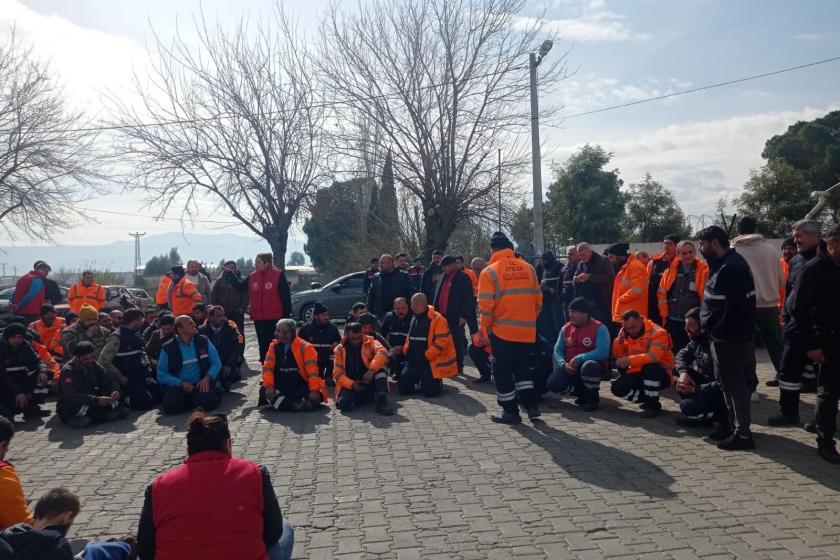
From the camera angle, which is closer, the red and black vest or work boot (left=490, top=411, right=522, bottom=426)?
the red and black vest

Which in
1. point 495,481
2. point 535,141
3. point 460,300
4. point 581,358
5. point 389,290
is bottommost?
point 495,481

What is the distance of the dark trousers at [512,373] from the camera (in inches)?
294

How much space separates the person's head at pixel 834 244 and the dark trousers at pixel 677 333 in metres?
3.01

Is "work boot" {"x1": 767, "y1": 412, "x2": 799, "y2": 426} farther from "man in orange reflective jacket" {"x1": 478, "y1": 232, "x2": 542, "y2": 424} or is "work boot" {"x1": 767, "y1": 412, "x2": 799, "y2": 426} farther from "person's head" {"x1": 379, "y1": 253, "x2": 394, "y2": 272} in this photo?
"person's head" {"x1": 379, "y1": 253, "x2": 394, "y2": 272}

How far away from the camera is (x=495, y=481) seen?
5.71m

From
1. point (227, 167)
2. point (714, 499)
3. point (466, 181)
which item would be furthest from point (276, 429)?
point (227, 167)

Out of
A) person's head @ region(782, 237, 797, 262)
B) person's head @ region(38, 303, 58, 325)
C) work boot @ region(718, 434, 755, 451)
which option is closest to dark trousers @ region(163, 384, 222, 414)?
person's head @ region(38, 303, 58, 325)

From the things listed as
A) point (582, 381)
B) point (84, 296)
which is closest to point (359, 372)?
point (582, 381)

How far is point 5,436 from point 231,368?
615cm

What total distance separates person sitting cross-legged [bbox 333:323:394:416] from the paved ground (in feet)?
1.33

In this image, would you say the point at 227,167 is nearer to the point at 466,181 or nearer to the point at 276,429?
the point at 466,181

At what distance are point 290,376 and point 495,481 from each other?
3.96m

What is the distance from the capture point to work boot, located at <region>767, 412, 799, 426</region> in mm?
7020

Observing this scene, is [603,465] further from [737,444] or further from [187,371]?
[187,371]
